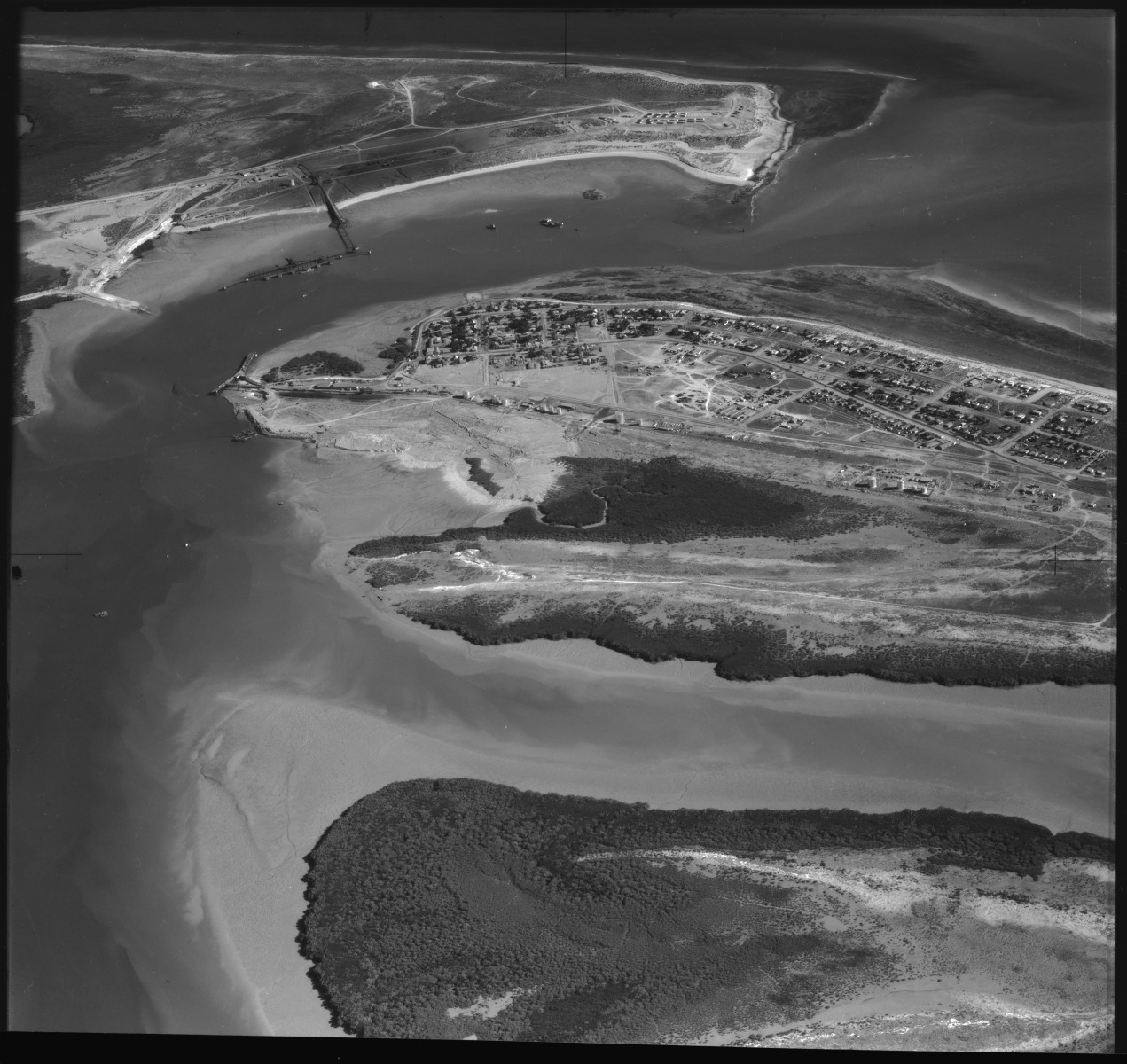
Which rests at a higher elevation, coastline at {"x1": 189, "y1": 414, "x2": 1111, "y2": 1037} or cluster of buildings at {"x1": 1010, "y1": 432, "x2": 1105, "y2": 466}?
cluster of buildings at {"x1": 1010, "y1": 432, "x2": 1105, "y2": 466}

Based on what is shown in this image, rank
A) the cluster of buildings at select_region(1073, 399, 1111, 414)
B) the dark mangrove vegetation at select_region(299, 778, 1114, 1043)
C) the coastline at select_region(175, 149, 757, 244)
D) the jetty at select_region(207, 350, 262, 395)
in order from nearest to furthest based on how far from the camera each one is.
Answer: the dark mangrove vegetation at select_region(299, 778, 1114, 1043) → the cluster of buildings at select_region(1073, 399, 1111, 414) → the jetty at select_region(207, 350, 262, 395) → the coastline at select_region(175, 149, 757, 244)

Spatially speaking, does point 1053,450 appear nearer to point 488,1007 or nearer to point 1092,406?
point 1092,406

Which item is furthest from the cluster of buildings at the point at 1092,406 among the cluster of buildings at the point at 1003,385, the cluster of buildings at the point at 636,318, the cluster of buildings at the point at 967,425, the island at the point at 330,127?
the island at the point at 330,127

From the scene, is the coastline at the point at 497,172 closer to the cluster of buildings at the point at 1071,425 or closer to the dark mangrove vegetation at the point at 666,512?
the cluster of buildings at the point at 1071,425

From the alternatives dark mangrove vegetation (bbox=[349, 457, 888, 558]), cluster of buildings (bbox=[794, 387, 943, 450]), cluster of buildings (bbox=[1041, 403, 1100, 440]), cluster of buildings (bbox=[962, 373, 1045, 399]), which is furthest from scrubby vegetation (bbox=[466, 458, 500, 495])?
cluster of buildings (bbox=[1041, 403, 1100, 440])

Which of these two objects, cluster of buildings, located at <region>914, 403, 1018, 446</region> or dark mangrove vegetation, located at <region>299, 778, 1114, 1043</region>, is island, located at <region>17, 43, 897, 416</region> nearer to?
cluster of buildings, located at <region>914, 403, 1018, 446</region>

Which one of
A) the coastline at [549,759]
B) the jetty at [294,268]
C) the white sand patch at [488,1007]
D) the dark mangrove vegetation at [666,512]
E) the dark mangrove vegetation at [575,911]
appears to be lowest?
the white sand patch at [488,1007]
